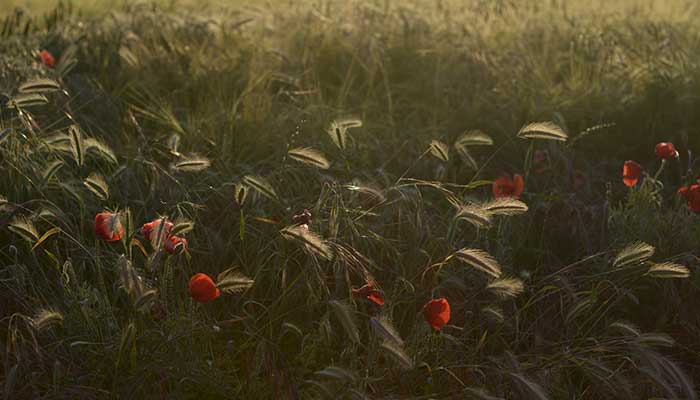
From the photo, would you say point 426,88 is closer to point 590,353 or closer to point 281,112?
point 281,112

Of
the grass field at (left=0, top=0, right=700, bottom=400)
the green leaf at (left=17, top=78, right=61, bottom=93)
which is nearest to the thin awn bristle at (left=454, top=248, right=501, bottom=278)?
the grass field at (left=0, top=0, right=700, bottom=400)

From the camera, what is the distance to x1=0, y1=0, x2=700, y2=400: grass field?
1988 mm

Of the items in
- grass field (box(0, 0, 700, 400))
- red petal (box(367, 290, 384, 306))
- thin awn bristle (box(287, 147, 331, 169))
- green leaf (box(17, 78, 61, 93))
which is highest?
green leaf (box(17, 78, 61, 93))

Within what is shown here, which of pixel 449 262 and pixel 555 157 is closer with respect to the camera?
pixel 449 262

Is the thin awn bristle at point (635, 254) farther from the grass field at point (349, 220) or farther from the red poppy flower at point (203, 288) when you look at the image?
the red poppy flower at point (203, 288)

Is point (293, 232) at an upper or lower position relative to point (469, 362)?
upper

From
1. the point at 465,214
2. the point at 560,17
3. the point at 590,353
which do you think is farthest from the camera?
the point at 560,17

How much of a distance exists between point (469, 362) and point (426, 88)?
6.26 feet

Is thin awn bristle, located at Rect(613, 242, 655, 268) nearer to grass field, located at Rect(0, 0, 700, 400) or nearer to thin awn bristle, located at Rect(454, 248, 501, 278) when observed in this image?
grass field, located at Rect(0, 0, 700, 400)

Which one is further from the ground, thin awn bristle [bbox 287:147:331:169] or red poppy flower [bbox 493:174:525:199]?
thin awn bristle [bbox 287:147:331:169]

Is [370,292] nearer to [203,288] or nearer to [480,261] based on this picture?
[480,261]

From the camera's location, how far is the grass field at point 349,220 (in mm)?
1988

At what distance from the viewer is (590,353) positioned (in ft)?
7.30

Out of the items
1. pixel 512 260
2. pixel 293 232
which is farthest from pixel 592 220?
pixel 293 232
